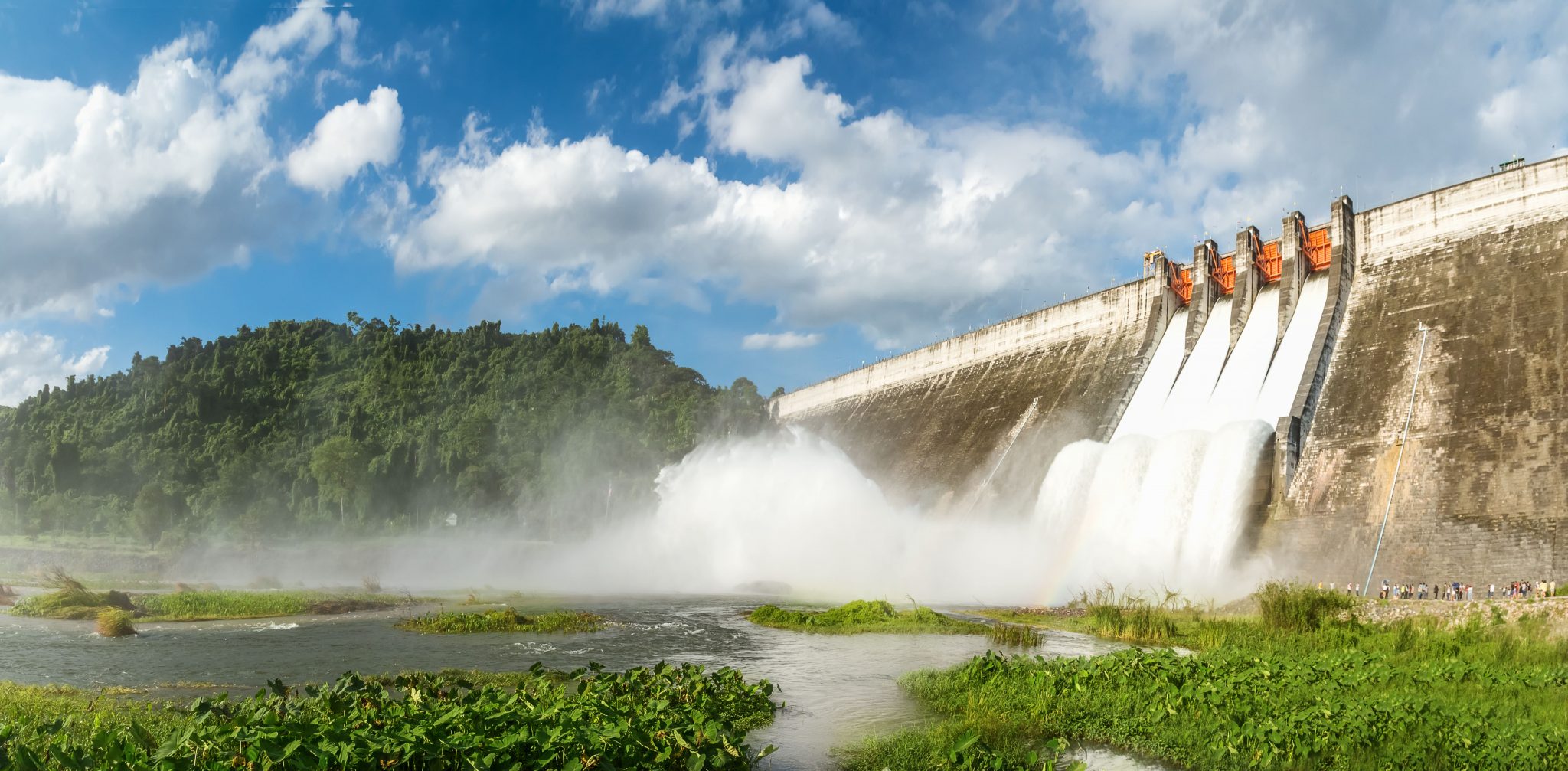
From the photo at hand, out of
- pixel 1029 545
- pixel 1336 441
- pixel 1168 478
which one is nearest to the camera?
pixel 1336 441

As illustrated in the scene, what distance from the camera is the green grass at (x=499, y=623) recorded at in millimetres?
21719

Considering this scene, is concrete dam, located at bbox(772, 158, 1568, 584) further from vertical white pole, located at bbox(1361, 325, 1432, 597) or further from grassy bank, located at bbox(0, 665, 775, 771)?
grassy bank, located at bbox(0, 665, 775, 771)

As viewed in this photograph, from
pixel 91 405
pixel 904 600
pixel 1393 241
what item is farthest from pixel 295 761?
pixel 91 405

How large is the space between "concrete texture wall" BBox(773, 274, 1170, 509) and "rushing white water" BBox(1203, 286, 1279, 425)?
460cm

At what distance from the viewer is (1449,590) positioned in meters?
24.3

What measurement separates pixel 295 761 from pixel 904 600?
26.4 metres

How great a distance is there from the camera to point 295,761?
6457 mm

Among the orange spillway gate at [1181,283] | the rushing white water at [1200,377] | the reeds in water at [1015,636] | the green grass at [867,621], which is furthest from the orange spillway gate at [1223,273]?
the reeds in water at [1015,636]

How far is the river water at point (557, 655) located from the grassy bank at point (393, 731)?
1684 mm

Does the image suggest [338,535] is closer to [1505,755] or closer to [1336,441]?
[1336,441]

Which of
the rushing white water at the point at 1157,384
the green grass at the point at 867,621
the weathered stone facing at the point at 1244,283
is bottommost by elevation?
the green grass at the point at 867,621

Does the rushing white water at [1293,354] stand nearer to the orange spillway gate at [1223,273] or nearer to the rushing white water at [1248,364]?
the rushing white water at [1248,364]

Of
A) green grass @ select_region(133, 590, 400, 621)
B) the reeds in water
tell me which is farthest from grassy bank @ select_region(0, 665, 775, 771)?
green grass @ select_region(133, 590, 400, 621)

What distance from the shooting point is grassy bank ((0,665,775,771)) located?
21.5 feet
